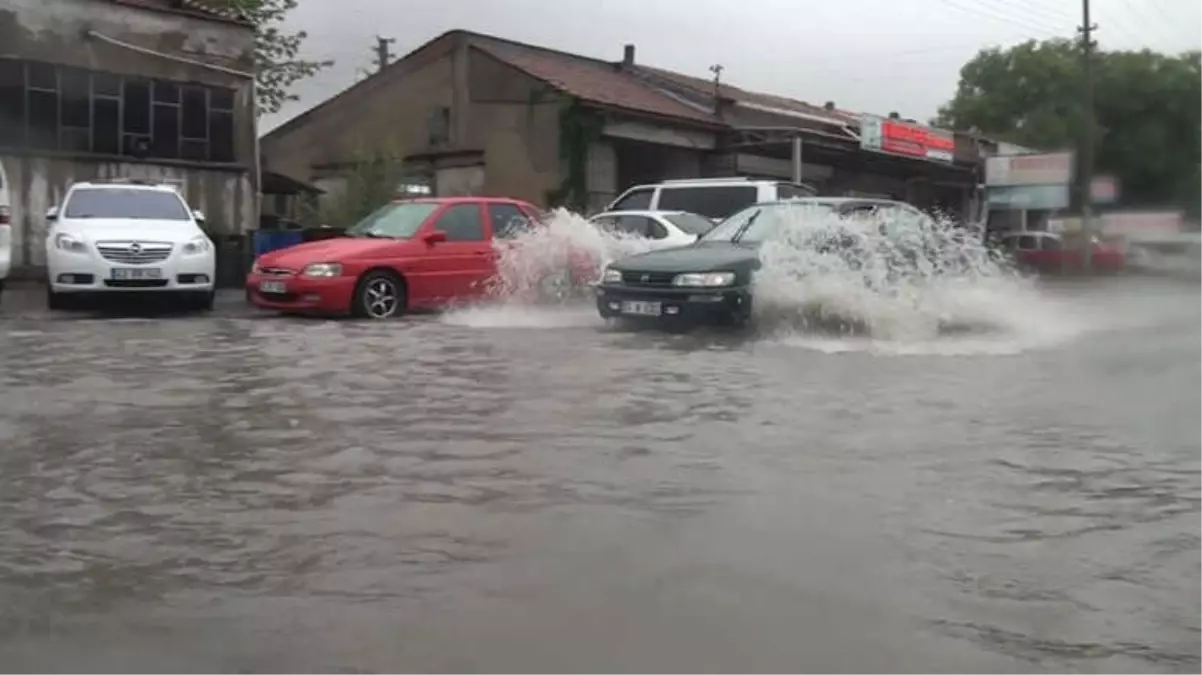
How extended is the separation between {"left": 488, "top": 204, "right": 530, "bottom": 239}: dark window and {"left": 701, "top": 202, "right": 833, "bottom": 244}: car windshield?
2682 mm

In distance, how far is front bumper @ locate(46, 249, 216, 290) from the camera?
1412 cm

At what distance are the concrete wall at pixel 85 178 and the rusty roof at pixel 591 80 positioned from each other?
8084 millimetres

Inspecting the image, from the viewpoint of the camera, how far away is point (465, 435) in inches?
287

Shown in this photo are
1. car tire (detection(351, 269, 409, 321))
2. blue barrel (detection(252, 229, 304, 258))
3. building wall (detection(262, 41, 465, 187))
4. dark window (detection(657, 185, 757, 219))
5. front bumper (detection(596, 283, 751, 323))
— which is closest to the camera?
front bumper (detection(596, 283, 751, 323))

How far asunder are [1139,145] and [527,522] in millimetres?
47261

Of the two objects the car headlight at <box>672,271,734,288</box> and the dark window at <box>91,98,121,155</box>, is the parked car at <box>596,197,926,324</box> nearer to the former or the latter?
the car headlight at <box>672,271,734,288</box>

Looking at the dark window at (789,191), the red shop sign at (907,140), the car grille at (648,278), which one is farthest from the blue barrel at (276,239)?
the red shop sign at (907,140)

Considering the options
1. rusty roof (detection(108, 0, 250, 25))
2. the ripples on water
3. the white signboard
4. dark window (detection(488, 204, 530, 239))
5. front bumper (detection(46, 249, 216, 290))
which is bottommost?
the ripples on water

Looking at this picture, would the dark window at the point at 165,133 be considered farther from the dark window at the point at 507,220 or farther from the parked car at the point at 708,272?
the parked car at the point at 708,272

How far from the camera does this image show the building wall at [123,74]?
21078mm

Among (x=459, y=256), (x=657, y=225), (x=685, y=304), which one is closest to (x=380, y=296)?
(x=459, y=256)

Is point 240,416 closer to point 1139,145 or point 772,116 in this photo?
point 772,116

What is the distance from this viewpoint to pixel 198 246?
48.8ft

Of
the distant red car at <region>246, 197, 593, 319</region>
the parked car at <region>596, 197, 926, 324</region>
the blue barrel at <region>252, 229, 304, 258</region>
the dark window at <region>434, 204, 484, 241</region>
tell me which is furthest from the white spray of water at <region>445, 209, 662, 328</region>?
the blue barrel at <region>252, 229, 304, 258</region>
